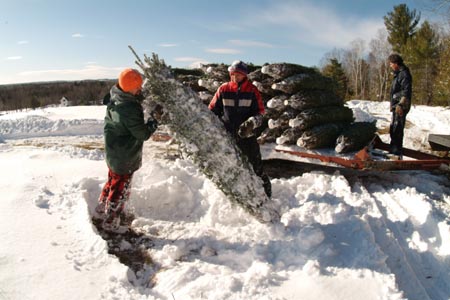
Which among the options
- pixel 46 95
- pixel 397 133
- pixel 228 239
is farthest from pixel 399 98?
pixel 46 95

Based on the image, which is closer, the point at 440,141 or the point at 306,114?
the point at 440,141

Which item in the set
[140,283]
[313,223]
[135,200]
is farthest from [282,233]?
[135,200]

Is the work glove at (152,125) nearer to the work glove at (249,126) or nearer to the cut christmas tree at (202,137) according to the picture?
the cut christmas tree at (202,137)

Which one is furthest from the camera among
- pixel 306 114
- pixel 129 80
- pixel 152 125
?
pixel 306 114

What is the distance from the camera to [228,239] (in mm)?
4008

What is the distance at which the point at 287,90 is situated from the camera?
861cm

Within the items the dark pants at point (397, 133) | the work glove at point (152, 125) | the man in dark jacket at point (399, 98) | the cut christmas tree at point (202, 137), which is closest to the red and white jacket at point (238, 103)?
the cut christmas tree at point (202, 137)

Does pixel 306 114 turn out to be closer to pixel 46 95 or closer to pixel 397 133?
pixel 397 133

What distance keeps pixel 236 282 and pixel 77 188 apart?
3.35 meters

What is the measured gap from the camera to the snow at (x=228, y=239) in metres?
3.00

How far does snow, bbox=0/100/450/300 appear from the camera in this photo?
300 centimetres

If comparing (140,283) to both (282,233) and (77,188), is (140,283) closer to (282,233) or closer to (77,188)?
(282,233)

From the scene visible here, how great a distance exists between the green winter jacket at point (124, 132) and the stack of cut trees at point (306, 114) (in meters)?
4.83

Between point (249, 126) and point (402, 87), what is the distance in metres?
4.17
